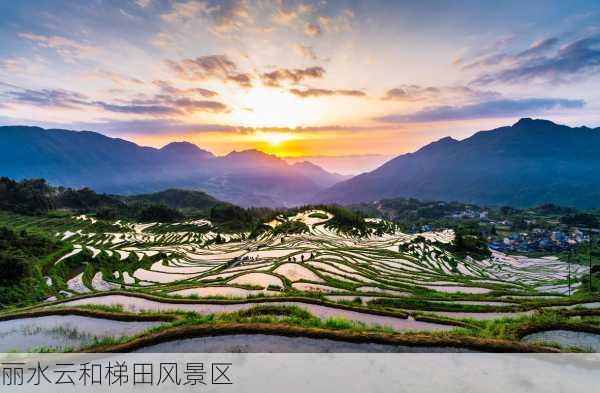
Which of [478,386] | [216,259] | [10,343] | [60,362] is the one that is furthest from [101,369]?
[216,259]

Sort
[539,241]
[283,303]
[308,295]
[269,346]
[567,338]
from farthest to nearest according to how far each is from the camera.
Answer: [539,241] → [308,295] → [283,303] → [567,338] → [269,346]

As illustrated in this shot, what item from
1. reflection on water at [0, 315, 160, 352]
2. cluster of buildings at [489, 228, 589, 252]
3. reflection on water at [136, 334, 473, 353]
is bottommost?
cluster of buildings at [489, 228, 589, 252]

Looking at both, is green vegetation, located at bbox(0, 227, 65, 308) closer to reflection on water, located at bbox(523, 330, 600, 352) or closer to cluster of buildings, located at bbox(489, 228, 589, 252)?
reflection on water, located at bbox(523, 330, 600, 352)

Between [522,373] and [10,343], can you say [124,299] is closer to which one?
[10,343]

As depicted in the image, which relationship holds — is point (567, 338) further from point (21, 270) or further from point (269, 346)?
point (21, 270)

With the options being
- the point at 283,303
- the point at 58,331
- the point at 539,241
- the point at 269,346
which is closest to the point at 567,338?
the point at 269,346

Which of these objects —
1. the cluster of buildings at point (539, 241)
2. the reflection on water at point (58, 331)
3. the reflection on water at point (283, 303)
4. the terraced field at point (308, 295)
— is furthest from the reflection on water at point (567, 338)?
the cluster of buildings at point (539, 241)

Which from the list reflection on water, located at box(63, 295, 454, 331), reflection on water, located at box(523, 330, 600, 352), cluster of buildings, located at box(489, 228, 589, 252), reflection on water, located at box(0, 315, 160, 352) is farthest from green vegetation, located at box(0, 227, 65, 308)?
cluster of buildings, located at box(489, 228, 589, 252)

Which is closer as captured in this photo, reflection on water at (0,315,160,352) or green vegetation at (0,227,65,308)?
reflection on water at (0,315,160,352)
